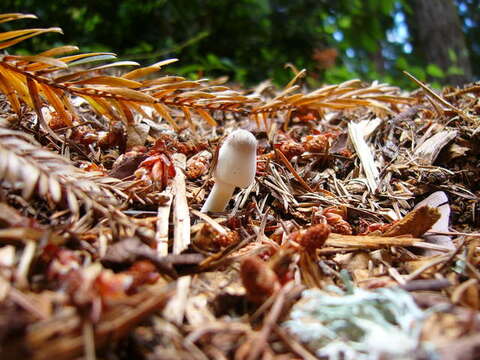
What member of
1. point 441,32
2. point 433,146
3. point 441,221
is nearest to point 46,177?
point 441,221

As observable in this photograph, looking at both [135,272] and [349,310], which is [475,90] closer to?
[349,310]

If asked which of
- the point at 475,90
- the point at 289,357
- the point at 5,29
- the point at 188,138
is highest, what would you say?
the point at 5,29

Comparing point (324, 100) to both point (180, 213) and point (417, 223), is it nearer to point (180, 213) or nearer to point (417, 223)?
point (417, 223)

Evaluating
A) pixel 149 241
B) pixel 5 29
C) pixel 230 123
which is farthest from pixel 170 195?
pixel 5 29

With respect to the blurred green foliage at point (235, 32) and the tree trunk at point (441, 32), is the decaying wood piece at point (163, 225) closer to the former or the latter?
the blurred green foliage at point (235, 32)

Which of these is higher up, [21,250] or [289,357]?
[21,250]
